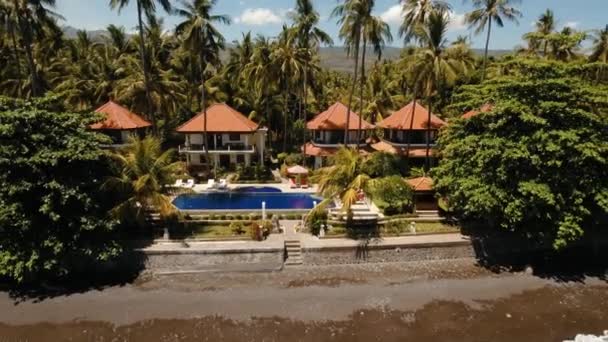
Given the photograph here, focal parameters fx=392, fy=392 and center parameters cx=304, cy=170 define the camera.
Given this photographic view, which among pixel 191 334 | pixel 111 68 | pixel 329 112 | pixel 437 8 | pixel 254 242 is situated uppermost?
pixel 437 8

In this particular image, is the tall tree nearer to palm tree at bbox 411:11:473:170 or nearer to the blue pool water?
palm tree at bbox 411:11:473:170

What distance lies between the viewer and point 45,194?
675 inches

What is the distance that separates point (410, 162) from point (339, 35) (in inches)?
480

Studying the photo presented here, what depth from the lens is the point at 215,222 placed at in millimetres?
23094

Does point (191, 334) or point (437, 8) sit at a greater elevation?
point (437, 8)

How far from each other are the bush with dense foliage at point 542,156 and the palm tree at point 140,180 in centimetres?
1531

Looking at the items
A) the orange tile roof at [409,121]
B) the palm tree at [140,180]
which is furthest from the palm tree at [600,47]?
the palm tree at [140,180]

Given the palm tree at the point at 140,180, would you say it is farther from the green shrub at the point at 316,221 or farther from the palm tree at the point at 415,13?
the palm tree at the point at 415,13

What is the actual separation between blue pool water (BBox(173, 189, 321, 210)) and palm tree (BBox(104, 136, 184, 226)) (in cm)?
586

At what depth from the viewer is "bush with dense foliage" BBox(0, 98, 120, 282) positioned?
16.5 m

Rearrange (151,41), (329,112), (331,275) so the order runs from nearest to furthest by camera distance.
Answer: (331,275) < (329,112) < (151,41)

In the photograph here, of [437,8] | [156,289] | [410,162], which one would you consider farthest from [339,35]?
[156,289]

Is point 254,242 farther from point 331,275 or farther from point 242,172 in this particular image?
point 242,172

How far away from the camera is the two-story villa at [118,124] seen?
31781 millimetres
